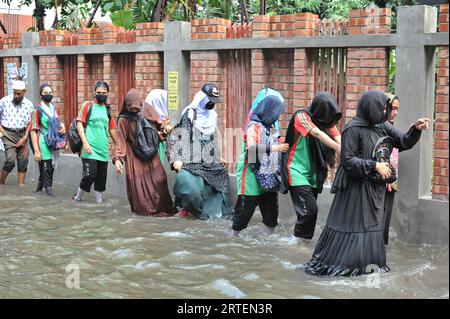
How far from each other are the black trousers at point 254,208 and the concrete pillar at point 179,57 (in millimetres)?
2847

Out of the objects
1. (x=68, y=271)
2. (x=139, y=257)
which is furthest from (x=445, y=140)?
(x=68, y=271)

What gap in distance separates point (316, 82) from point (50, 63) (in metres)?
5.72

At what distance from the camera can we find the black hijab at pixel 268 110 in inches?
297

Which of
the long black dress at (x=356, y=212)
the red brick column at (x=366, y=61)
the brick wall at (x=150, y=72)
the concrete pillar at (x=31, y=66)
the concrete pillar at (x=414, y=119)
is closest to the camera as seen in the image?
the long black dress at (x=356, y=212)

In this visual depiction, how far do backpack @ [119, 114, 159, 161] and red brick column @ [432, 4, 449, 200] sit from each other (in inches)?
147

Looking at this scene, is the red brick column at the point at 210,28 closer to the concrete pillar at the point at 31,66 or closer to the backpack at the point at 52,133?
the backpack at the point at 52,133

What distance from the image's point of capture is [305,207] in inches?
284

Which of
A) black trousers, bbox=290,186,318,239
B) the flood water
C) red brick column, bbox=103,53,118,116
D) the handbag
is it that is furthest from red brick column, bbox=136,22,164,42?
the handbag

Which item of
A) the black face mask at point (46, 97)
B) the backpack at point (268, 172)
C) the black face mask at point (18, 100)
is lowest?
the backpack at point (268, 172)

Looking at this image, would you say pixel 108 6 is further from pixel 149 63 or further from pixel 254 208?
pixel 254 208

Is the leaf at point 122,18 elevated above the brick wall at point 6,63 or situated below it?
above

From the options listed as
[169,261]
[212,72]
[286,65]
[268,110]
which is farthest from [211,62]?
[169,261]

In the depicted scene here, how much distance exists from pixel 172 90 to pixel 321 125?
3792 mm

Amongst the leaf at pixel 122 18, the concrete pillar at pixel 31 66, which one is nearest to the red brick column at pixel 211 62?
the leaf at pixel 122 18
